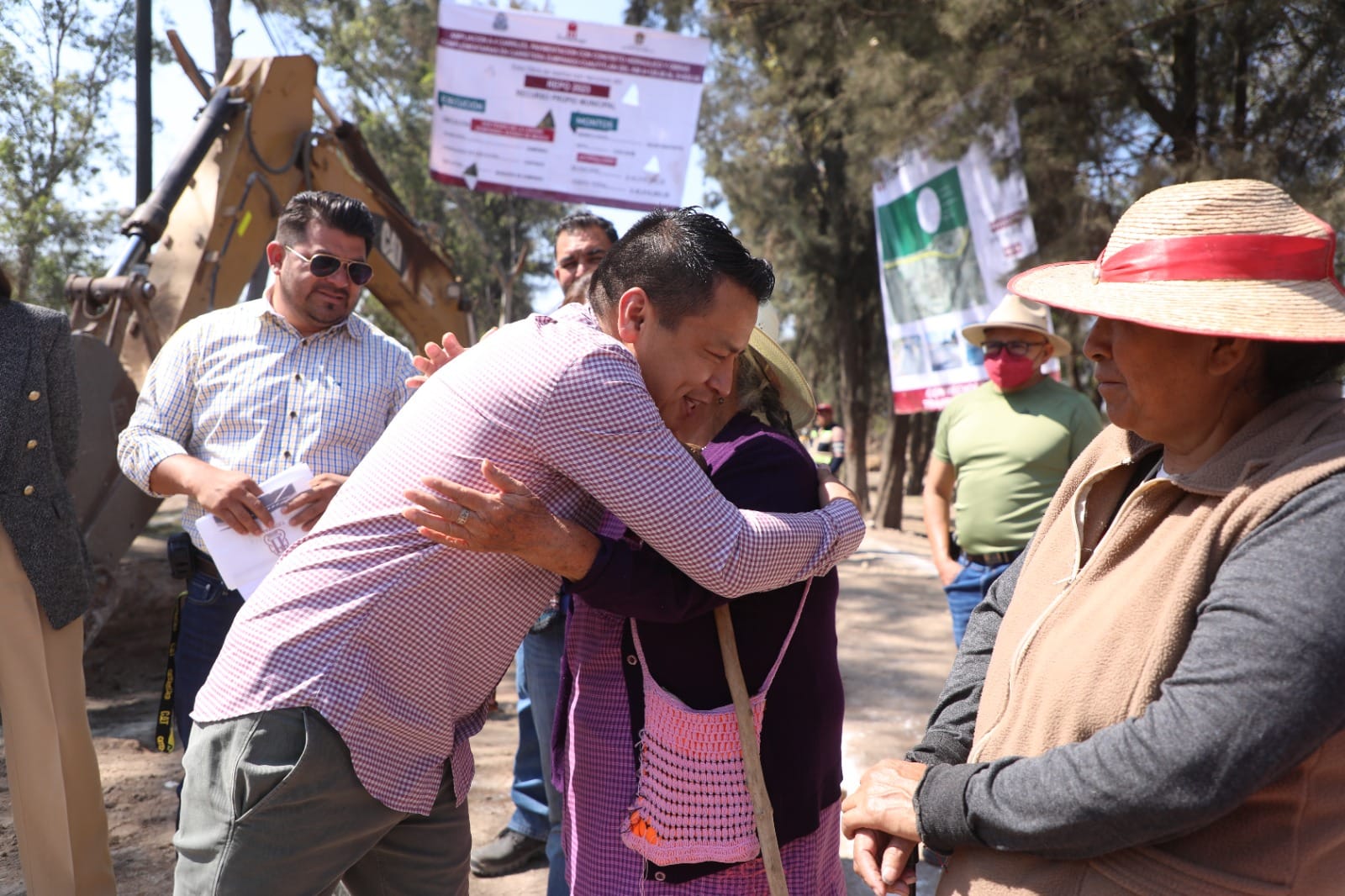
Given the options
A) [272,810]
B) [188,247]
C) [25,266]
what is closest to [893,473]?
[25,266]

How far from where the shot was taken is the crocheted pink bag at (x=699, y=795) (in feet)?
6.45

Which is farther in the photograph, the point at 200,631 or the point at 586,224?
the point at 586,224

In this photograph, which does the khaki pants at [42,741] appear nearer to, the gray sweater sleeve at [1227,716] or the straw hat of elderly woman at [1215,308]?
the gray sweater sleeve at [1227,716]

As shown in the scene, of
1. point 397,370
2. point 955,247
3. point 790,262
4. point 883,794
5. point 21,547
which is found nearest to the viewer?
point 883,794

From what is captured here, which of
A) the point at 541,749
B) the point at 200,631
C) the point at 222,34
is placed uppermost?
the point at 222,34

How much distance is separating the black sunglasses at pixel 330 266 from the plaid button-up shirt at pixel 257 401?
6.0 inches

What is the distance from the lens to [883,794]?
1774 mm

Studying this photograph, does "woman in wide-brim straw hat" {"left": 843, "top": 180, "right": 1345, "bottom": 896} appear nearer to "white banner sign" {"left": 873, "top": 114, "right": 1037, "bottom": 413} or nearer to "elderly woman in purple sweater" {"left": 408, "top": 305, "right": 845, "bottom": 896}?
"elderly woman in purple sweater" {"left": 408, "top": 305, "right": 845, "bottom": 896}

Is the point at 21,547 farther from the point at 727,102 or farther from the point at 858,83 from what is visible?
the point at 727,102

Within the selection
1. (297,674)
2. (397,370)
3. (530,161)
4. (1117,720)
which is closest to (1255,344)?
(1117,720)

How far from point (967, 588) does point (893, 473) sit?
12542 millimetres

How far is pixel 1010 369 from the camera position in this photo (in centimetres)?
471

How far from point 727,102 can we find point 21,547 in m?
18.3

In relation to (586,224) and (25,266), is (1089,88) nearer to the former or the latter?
(586,224)
